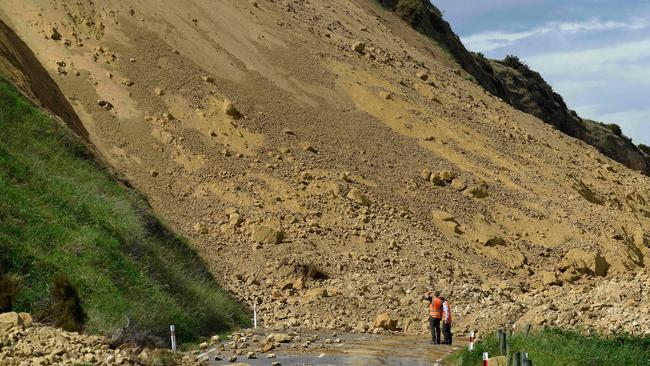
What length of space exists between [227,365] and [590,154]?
3334 cm

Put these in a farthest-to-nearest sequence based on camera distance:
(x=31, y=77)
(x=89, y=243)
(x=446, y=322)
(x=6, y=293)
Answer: (x=31, y=77)
(x=446, y=322)
(x=89, y=243)
(x=6, y=293)

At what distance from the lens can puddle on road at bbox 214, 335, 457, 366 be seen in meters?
20.1

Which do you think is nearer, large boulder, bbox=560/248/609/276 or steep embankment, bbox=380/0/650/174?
large boulder, bbox=560/248/609/276

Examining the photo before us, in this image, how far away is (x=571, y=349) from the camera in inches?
679

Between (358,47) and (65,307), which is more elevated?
(358,47)

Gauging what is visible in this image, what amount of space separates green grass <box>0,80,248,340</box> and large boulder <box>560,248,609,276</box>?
1179cm

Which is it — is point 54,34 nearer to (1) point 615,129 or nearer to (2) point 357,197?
(2) point 357,197

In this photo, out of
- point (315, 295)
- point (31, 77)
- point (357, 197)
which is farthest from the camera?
point (357, 197)

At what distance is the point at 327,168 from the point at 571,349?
20679 mm

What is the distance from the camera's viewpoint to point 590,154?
49.0m

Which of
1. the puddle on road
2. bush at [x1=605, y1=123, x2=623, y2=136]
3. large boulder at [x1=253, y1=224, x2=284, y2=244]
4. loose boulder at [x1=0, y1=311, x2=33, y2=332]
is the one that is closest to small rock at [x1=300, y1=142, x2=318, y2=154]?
large boulder at [x1=253, y1=224, x2=284, y2=244]

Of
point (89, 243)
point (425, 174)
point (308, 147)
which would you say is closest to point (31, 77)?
point (308, 147)

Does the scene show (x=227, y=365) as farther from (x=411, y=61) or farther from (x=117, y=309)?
(x=411, y=61)

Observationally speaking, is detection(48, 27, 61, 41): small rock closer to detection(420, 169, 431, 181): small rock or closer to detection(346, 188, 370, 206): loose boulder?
detection(346, 188, 370, 206): loose boulder
